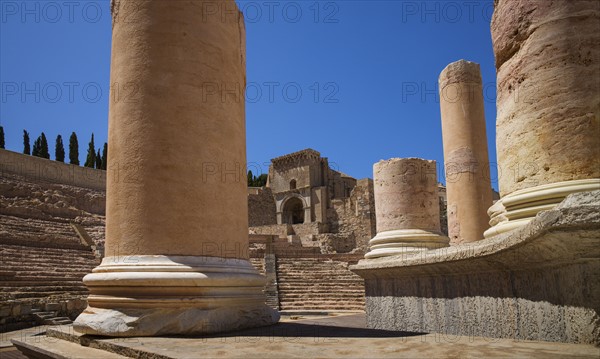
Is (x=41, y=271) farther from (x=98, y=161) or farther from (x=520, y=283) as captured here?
(x=98, y=161)

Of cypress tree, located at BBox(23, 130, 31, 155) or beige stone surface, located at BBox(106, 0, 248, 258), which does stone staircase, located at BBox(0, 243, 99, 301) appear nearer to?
beige stone surface, located at BBox(106, 0, 248, 258)

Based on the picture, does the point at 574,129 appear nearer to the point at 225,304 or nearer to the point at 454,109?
→ the point at 225,304

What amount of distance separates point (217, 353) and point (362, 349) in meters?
0.97

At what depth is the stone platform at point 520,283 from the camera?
2991 mm

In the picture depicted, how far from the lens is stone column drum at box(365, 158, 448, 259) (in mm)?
8477

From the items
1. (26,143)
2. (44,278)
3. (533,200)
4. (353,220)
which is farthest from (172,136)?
(26,143)

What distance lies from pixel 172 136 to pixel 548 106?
3264 mm

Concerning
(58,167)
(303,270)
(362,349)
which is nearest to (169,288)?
(362,349)

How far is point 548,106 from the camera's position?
163 inches

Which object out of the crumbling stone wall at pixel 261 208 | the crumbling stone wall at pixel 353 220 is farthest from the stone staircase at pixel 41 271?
the crumbling stone wall at pixel 261 208

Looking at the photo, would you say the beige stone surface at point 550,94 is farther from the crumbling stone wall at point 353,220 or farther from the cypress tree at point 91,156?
the cypress tree at point 91,156

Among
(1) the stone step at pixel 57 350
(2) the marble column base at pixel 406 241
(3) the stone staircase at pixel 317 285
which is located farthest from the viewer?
(3) the stone staircase at pixel 317 285

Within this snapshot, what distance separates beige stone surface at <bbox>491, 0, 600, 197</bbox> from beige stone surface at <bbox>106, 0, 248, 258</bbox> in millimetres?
2664

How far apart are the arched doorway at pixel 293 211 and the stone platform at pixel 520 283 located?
149ft
